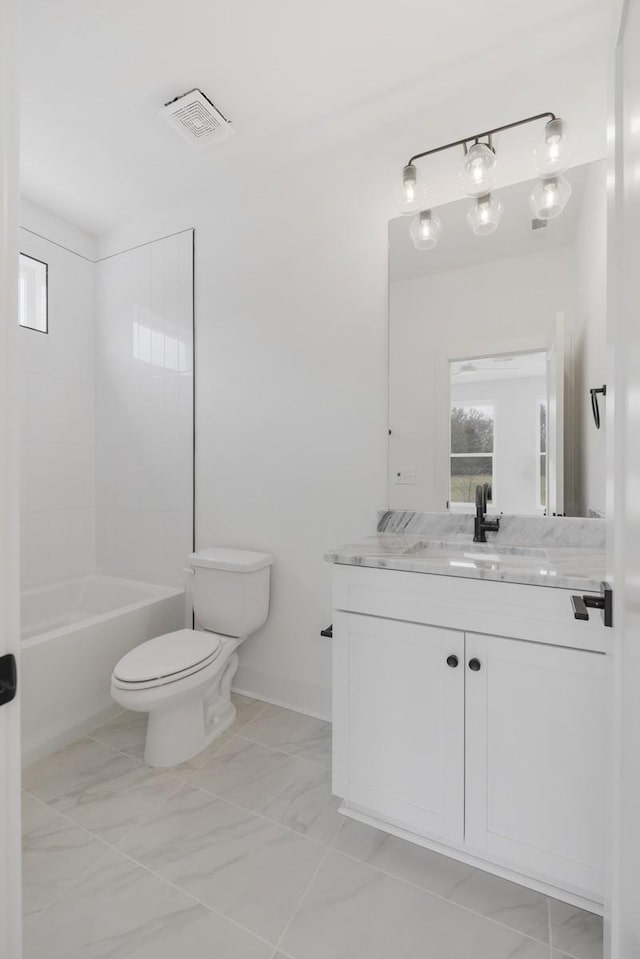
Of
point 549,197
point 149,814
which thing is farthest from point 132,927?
point 549,197

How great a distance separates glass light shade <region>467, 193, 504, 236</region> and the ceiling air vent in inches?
43.6

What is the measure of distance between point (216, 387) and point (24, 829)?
1.90 meters

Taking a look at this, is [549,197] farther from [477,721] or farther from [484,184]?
[477,721]

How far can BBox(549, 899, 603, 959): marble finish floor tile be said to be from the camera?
43.8 inches

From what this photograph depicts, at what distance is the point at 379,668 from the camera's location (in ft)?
4.69

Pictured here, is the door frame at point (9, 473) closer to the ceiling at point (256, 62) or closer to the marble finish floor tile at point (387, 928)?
the marble finish floor tile at point (387, 928)

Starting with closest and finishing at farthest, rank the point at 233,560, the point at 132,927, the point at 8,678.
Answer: the point at 8,678, the point at 132,927, the point at 233,560

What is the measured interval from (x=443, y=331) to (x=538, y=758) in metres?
1.47

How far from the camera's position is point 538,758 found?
1.20 meters

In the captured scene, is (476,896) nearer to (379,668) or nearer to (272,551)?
(379,668)

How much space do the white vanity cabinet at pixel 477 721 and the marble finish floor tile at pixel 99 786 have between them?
0.70 meters

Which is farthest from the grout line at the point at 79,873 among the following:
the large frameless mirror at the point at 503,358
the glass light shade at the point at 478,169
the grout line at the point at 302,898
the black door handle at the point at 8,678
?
the glass light shade at the point at 478,169

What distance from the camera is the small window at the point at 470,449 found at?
1759mm

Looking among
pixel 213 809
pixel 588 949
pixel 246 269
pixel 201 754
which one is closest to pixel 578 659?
pixel 588 949
